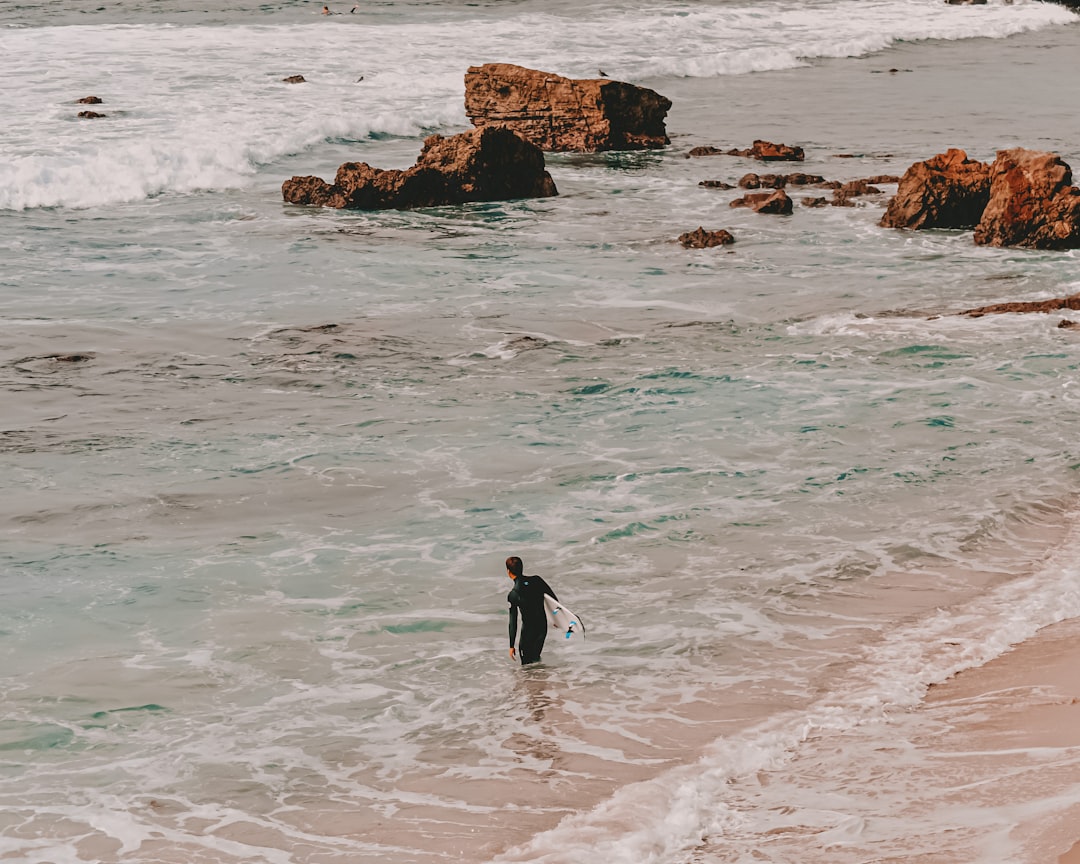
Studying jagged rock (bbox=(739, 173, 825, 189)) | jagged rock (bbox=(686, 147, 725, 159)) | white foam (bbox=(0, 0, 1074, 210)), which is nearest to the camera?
jagged rock (bbox=(739, 173, 825, 189))

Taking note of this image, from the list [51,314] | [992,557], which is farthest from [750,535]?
[51,314]

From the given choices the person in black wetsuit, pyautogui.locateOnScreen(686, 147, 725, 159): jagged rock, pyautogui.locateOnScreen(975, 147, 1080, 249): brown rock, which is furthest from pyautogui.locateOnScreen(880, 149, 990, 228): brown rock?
the person in black wetsuit

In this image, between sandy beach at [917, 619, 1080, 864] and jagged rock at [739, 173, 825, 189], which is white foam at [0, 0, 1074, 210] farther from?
sandy beach at [917, 619, 1080, 864]

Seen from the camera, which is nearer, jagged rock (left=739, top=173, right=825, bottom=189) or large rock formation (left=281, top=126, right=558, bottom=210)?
large rock formation (left=281, top=126, right=558, bottom=210)

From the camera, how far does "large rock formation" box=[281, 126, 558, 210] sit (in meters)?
26.7

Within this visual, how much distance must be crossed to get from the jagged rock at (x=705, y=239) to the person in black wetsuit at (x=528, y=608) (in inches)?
542

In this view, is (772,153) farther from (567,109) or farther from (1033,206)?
(1033,206)

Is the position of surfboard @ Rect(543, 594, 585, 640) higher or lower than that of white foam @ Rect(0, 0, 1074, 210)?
lower

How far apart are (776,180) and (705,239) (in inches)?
224

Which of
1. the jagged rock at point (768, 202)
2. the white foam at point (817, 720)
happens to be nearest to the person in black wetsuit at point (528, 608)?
the white foam at point (817, 720)

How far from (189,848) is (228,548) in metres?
4.62

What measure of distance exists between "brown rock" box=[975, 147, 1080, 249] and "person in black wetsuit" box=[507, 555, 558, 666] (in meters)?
15.5

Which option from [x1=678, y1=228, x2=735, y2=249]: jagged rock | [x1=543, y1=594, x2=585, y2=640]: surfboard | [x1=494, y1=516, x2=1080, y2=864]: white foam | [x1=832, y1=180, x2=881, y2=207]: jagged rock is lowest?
[x1=494, y1=516, x2=1080, y2=864]: white foam

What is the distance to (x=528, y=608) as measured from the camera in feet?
33.8
